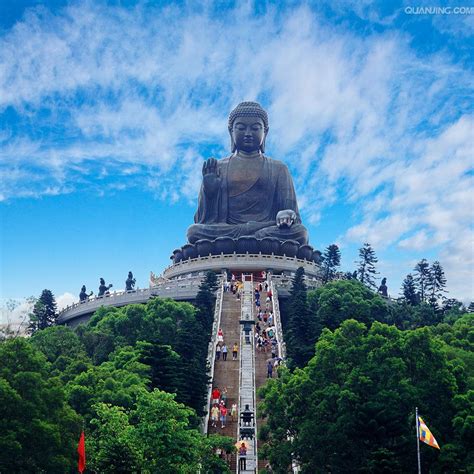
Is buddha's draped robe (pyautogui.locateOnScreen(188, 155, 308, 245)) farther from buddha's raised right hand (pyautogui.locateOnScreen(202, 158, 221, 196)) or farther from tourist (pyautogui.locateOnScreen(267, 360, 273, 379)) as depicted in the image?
tourist (pyautogui.locateOnScreen(267, 360, 273, 379))

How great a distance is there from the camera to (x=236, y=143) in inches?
1928

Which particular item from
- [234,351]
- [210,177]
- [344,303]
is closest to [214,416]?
[234,351]

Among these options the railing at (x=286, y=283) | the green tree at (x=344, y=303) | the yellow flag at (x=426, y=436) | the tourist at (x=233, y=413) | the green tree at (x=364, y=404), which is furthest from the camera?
the railing at (x=286, y=283)

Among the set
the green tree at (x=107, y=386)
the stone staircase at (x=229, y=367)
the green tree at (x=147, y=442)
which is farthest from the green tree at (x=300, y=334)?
the green tree at (x=147, y=442)

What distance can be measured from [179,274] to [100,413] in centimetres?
2842

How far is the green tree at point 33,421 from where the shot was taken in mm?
14352

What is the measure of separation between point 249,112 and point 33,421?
120 ft

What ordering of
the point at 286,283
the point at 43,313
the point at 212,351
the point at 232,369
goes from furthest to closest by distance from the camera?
the point at 43,313, the point at 286,283, the point at 212,351, the point at 232,369

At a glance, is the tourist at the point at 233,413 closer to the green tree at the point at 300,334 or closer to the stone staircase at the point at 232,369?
the stone staircase at the point at 232,369

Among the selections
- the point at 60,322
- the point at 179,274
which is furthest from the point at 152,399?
the point at 179,274

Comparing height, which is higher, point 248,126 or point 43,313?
point 248,126

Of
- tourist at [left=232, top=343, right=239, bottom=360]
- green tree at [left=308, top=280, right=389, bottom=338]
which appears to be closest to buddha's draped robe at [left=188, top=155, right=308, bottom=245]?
green tree at [left=308, top=280, right=389, bottom=338]

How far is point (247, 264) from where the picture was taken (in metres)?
40.8

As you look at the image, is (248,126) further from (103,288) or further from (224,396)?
(224,396)
